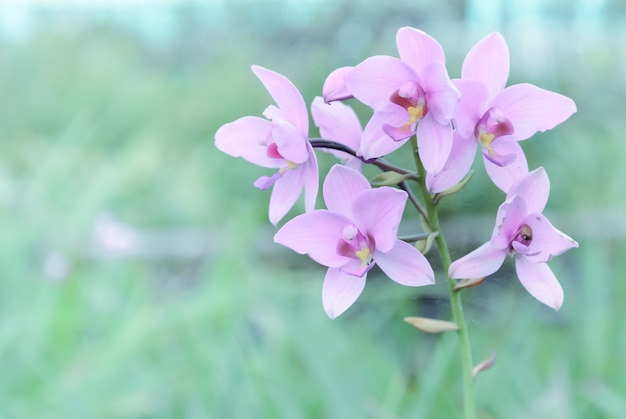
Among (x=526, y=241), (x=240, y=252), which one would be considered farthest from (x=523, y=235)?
(x=240, y=252)

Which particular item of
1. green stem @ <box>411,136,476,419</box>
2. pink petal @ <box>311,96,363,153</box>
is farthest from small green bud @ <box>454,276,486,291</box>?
pink petal @ <box>311,96,363,153</box>

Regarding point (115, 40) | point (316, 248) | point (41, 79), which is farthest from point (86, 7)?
point (316, 248)

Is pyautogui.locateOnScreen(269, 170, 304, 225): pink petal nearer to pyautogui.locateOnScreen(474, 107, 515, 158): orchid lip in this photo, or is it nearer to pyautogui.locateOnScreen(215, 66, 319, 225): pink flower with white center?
pyautogui.locateOnScreen(215, 66, 319, 225): pink flower with white center

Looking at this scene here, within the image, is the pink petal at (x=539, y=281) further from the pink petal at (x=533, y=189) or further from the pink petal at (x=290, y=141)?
the pink petal at (x=290, y=141)

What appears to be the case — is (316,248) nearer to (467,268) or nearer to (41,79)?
(467,268)

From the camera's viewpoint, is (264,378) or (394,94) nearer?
(394,94)

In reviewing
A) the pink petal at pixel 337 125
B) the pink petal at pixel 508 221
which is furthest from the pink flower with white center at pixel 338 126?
the pink petal at pixel 508 221
